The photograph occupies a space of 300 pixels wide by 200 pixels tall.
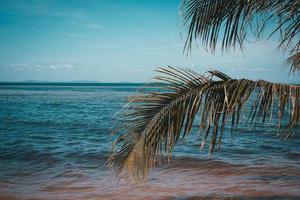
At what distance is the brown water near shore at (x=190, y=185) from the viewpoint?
6152 mm

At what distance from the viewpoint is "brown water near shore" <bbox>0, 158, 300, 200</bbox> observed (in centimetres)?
615

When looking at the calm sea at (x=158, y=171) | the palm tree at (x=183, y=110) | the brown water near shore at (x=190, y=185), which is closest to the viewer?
the palm tree at (x=183, y=110)

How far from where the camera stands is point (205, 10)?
3043 millimetres

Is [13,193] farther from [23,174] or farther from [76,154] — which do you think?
[76,154]

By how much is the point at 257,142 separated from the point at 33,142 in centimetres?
894

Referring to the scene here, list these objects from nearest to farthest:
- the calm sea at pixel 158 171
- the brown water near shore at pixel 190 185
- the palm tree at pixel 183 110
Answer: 1. the palm tree at pixel 183 110
2. the brown water near shore at pixel 190 185
3. the calm sea at pixel 158 171

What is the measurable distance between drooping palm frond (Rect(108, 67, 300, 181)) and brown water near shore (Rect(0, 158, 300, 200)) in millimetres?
3733

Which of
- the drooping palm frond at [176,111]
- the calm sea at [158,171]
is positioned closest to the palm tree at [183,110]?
the drooping palm frond at [176,111]

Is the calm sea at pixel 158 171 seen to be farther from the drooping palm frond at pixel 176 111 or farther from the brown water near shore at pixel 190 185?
the drooping palm frond at pixel 176 111

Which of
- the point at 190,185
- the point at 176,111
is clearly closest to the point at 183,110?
the point at 176,111

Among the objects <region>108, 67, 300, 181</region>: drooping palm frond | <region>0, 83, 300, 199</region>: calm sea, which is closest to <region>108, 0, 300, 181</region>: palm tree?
<region>108, 67, 300, 181</region>: drooping palm frond

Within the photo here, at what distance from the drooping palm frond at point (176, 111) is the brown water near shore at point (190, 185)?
3733 mm

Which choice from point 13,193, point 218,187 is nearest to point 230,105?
point 218,187

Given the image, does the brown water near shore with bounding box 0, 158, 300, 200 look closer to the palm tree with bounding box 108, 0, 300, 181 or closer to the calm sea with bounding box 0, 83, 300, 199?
the calm sea with bounding box 0, 83, 300, 199
